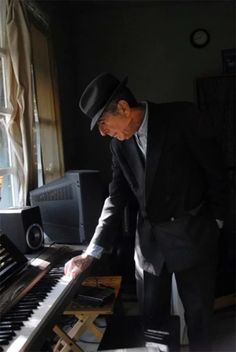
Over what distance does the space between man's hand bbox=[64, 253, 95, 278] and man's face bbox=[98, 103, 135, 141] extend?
50cm

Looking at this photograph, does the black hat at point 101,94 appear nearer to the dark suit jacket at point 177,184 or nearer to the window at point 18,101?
the dark suit jacket at point 177,184

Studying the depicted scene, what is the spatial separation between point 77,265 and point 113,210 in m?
0.29

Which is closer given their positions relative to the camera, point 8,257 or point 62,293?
point 62,293

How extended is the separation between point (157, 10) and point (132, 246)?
2116mm

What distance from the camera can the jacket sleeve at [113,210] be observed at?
1.67 meters

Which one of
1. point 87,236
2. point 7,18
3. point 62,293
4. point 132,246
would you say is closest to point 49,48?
point 7,18

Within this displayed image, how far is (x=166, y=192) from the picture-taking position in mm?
1518

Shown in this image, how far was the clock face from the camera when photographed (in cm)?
A: 356

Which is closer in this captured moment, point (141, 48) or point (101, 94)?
point (101, 94)

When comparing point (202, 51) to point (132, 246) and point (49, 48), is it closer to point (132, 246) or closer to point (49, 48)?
point (49, 48)

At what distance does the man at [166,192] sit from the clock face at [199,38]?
7.58 ft

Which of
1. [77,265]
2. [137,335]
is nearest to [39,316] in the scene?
[77,265]

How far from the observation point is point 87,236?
6.63 ft

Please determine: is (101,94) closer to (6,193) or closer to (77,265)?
(77,265)
